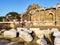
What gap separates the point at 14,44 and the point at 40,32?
189 cm

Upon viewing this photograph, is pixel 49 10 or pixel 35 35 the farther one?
pixel 49 10

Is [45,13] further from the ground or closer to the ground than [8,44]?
further from the ground

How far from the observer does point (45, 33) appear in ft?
24.5

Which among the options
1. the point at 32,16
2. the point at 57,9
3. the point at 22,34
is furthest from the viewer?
the point at 32,16

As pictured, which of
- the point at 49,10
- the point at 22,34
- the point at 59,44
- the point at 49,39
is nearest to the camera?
the point at 59,44

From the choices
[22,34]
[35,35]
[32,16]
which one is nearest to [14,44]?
[22,34]

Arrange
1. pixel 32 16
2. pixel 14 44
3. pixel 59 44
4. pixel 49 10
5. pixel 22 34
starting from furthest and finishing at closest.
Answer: pixel 32 16 < pixel 49 10 < pixel 22 34 < pixel 14 44 < pixel 59 44

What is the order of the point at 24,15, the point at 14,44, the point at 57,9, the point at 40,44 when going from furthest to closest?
the point at 24,15 → the point at 57,9 → the point at 14,44 → the point at 40,44

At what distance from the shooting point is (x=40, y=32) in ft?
25.2

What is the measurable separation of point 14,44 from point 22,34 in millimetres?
1069

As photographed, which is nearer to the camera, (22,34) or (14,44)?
(14,44)

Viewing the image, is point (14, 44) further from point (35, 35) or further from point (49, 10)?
point (49, 10)

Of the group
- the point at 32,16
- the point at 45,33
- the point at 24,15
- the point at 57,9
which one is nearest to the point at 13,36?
the point at 45,33

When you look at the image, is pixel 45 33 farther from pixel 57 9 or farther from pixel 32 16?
pixel 32 16
